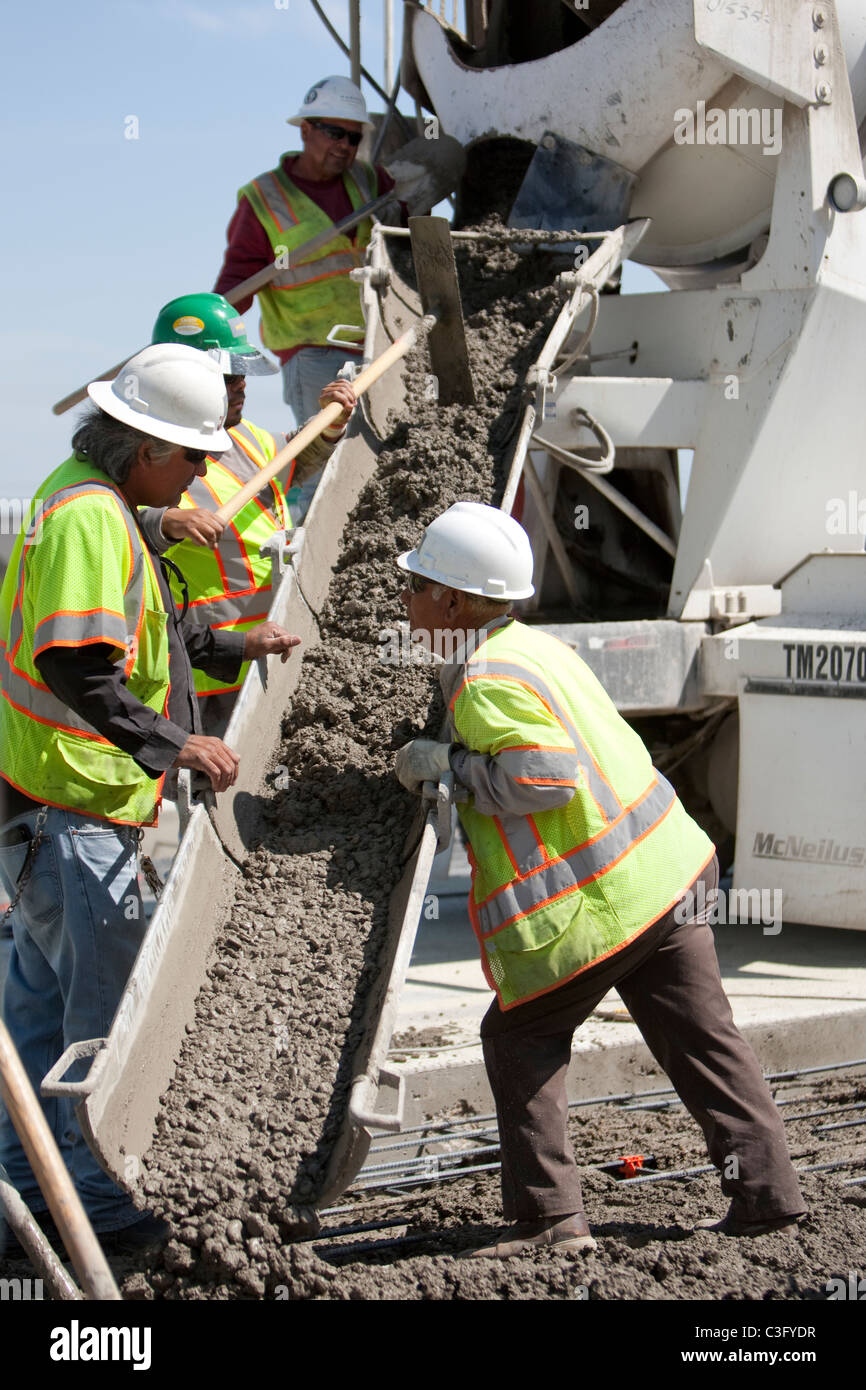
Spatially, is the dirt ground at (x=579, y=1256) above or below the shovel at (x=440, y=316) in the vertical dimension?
below

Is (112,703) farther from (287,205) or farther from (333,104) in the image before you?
(333,104)

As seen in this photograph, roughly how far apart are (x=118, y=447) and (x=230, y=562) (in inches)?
42.2

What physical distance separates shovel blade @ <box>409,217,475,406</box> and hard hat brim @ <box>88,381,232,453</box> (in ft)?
5.87

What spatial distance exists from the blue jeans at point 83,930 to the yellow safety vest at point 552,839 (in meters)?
0.74

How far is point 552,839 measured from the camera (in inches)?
104

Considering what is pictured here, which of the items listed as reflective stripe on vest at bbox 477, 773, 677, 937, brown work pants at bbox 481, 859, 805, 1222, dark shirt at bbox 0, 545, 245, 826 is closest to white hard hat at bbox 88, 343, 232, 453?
dark shirt at bbox 0, 545, 245, 826

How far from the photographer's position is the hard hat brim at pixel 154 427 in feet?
9.27

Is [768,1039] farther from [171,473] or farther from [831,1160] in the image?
[171,473]

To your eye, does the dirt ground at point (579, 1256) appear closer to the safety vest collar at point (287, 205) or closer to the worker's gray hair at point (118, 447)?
the worker's gray hair at point (118, 447)

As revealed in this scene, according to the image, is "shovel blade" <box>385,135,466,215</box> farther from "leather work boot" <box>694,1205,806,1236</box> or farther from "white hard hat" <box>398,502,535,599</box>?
"leather work boot" <box>694,1205,806,1236</box>

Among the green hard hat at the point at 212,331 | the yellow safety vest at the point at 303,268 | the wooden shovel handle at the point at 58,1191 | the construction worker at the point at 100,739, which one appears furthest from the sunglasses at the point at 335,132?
the wooden shovel handle at the point at 58,1191

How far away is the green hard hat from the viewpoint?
3812 millimetres
